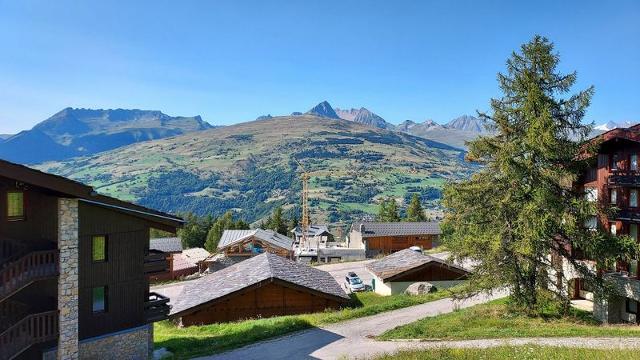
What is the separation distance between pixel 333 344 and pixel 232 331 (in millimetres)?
6966

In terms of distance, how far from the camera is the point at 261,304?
35.1m

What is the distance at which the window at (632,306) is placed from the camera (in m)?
32.5

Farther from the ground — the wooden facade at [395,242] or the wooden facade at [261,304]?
the wooden facade at [261,304]

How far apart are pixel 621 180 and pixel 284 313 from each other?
23939 millimetres

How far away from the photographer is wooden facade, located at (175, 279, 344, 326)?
1353 inches

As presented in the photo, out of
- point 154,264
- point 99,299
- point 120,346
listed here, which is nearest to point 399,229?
point 154,264

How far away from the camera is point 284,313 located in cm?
3541

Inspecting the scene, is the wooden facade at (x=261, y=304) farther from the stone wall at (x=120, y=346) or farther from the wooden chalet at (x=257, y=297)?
the stone wall at (x=120, y=346)

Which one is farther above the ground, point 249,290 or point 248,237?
point 248,237

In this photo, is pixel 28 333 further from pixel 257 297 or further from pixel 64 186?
pixel 257 297

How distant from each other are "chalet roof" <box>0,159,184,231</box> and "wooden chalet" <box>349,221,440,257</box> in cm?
7819

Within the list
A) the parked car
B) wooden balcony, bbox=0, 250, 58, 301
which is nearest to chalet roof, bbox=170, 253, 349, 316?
the parked car

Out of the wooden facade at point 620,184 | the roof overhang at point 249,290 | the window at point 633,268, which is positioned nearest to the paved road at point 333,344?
the roof overhang at point 249,290

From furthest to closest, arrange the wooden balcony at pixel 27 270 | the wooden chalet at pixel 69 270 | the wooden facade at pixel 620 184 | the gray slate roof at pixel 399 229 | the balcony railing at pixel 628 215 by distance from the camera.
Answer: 1. the gray slate roof at pixel 399 229
2. the wooden facade at pixel 620 184
3. the balcony railing at pixel 628 215
4. the wooden chalet at pixel 69 270
5. the wooden balcony at pixel 27 270
